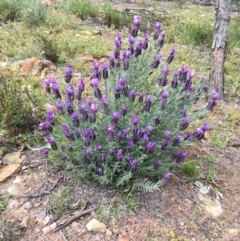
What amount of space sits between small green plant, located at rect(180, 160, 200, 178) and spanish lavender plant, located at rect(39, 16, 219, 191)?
233 millimetres

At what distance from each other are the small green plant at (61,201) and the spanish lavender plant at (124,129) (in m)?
0.15

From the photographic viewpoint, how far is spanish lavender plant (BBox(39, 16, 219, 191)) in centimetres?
250

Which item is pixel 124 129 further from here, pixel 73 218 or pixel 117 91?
pixel 73 218

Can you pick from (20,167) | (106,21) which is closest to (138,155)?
(20,167)

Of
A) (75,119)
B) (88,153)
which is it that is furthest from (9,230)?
(75,119)

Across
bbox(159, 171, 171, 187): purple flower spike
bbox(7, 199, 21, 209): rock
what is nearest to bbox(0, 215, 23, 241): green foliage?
bbox(7, 199, 21, 209): rock

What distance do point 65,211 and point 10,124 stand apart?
1.00 metres

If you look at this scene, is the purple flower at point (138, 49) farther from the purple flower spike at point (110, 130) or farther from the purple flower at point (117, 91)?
the purple flower spike at point (110, 130)

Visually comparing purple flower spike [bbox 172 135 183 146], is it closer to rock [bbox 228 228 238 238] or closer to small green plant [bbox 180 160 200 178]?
small green plant [bbox 180 160 200 178]

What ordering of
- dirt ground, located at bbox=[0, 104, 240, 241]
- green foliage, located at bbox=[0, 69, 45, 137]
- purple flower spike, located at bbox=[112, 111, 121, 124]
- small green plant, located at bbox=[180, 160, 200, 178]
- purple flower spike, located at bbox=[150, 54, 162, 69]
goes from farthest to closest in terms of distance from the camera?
green foliage, located at bbox=[0, 69, 45, 137] → small green plant, located at bbox=[180, 160, 200, 178] → purple flower spike, located at bbox=[150, 54, 162, 69] → dirt ground, located at bbox=[0, 104, 240, 241] → purple flower spike, located at bbox=[112, 111, 121, 124]

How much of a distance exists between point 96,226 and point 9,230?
556 millimetres

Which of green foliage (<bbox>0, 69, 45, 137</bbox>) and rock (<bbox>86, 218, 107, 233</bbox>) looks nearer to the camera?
rock (<bbox>86, 218, 107, 233</bbox>)

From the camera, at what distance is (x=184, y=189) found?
297 centimetres

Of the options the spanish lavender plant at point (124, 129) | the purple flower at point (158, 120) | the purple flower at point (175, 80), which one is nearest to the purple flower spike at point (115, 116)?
the spanish lavender plant at point (124, 129)
